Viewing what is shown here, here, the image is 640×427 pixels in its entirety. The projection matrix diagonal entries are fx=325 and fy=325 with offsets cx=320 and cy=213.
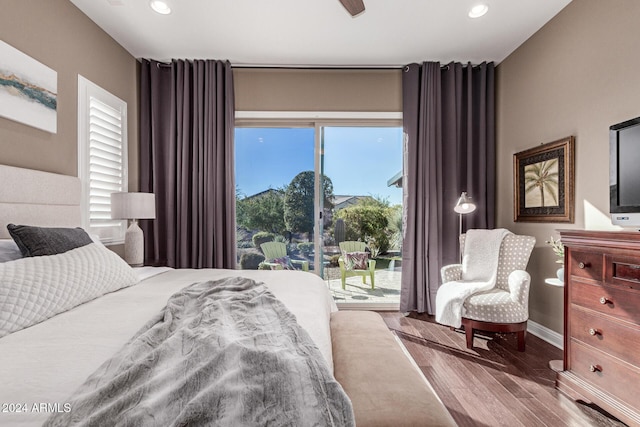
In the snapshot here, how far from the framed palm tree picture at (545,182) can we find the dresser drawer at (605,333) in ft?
3.59

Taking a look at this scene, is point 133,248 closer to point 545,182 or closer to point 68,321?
point 68,321

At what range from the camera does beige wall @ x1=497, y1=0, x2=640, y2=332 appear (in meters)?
2.26

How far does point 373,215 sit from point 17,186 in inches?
125

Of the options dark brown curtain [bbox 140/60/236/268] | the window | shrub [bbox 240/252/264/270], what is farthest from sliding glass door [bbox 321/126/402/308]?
the window

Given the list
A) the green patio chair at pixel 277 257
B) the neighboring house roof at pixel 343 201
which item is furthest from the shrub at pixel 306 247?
the neighboring house roof at pixel 343 201

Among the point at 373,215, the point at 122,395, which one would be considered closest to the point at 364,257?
the point at 373,215

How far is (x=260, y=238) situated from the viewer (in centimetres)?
393

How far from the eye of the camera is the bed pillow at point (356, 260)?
3.93 m

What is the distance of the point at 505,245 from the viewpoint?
9.95 feet

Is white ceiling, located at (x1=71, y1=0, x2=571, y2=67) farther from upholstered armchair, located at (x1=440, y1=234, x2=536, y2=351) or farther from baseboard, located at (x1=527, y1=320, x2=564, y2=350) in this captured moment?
baseboard, located at (x1=527, y1=320, x2=564, y2=350)

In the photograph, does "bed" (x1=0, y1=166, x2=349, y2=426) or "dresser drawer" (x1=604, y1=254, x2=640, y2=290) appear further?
"dresser drawer" (x1=604, y1=254, x2=640, y2=290)

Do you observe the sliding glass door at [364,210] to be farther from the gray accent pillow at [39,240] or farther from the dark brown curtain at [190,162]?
the gray accent pillow at [39,240]

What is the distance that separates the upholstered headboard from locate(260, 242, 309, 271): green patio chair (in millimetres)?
1874

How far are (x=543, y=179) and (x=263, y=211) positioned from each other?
9.53 ft
